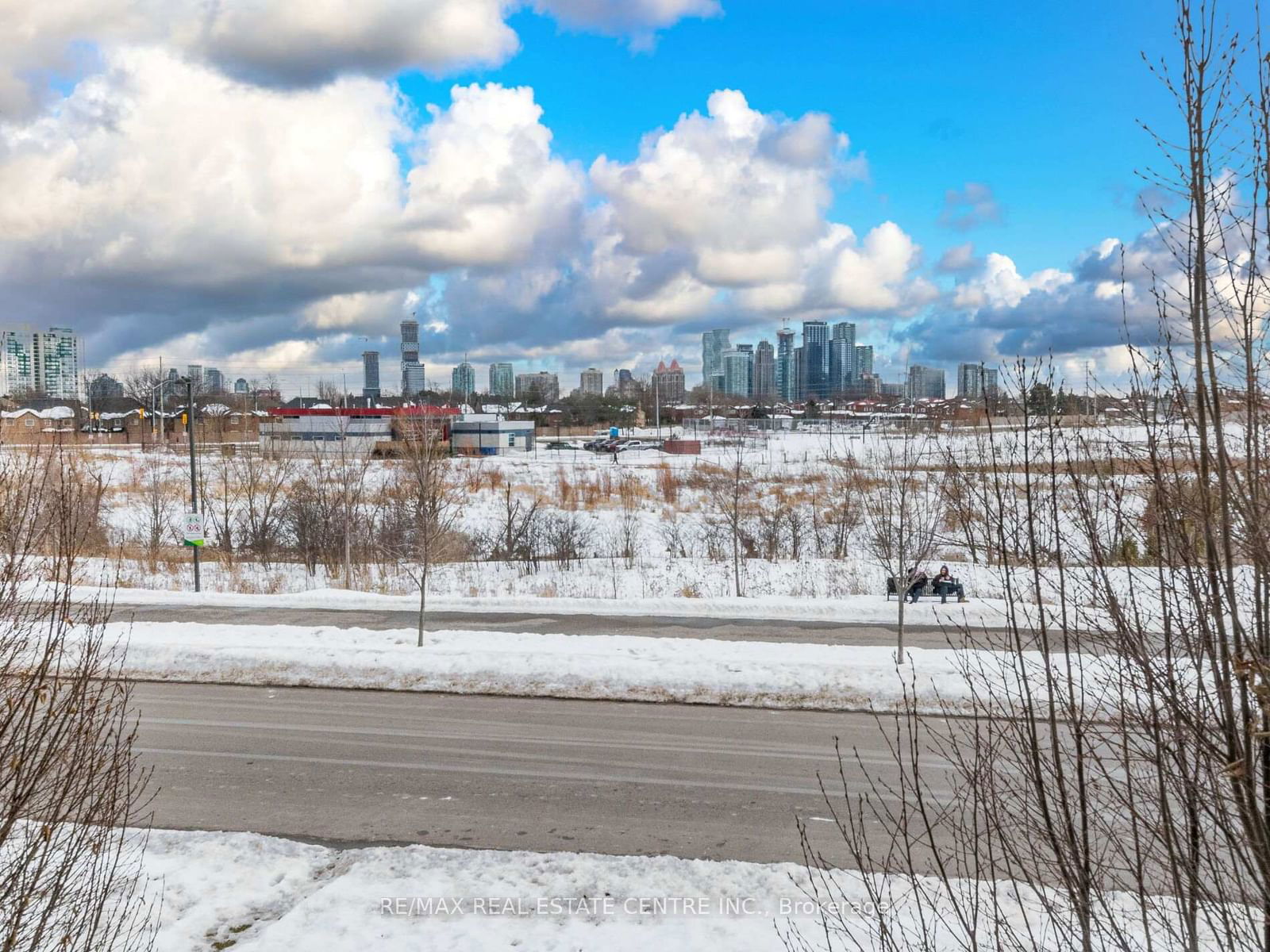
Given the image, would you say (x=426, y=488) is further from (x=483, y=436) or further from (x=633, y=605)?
(x=483, y=436)

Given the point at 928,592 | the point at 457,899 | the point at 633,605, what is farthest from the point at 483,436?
the point at 457,899

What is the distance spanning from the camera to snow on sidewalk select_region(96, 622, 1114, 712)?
1335cm

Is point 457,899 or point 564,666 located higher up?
point 457,899

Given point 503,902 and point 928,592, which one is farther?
point 928,592

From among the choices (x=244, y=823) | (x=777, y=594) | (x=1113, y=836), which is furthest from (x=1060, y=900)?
(x=777, y=594)

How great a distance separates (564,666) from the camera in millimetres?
14609

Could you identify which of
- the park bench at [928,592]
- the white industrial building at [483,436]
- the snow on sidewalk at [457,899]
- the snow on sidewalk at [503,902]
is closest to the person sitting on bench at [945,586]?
the park bench at [928,592]

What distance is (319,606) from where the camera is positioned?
21.0 m

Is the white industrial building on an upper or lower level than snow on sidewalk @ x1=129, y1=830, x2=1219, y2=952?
upper

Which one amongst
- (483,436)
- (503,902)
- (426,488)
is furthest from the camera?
(483,436)

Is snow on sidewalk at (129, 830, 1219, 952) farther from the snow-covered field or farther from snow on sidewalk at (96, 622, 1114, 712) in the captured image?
the snow-covered field

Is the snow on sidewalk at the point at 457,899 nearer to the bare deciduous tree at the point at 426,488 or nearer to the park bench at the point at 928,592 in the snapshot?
the bare deciduous tree at the point at 426,488

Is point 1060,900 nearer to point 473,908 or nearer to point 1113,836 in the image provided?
point 1113,836

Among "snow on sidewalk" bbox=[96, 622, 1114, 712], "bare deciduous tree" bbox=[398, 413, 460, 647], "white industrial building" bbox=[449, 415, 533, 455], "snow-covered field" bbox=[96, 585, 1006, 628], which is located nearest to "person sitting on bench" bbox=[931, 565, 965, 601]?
"snow-covered field" bbox=[96, 585, 1006, 628]
